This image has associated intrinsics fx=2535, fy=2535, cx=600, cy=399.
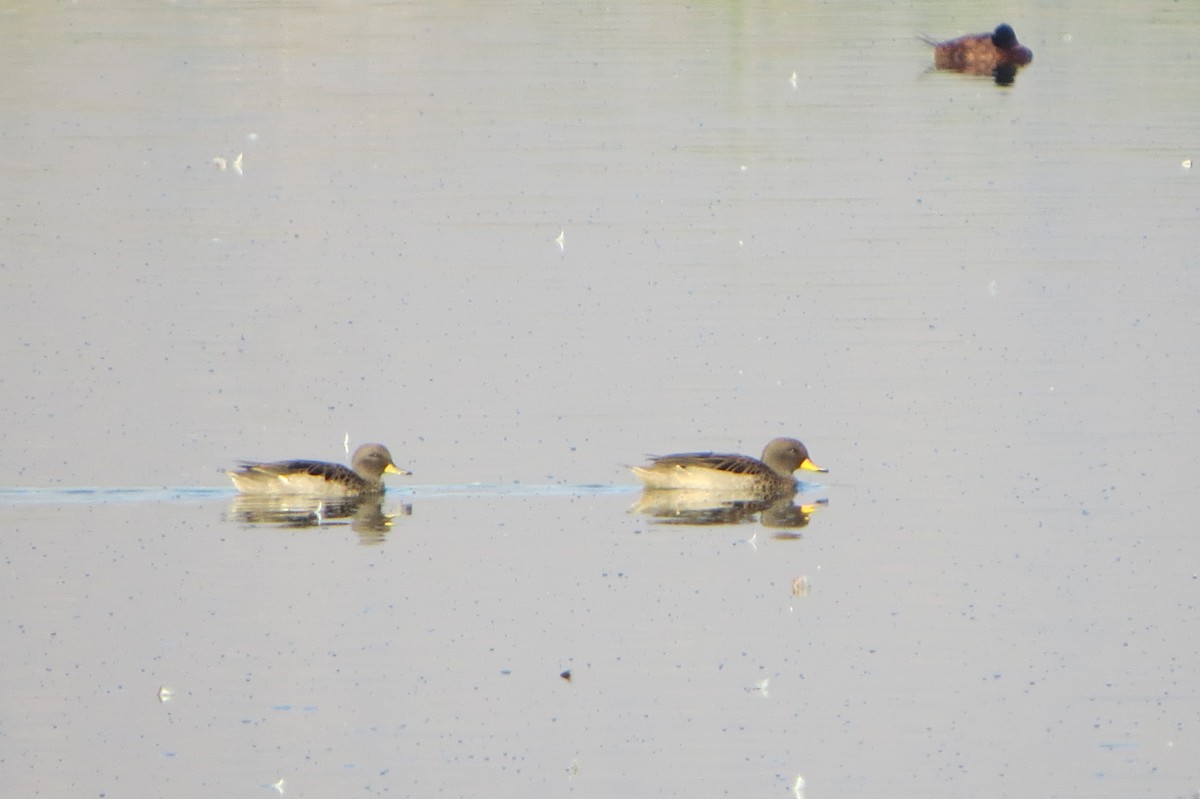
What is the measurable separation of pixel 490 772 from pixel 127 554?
11.1 ft

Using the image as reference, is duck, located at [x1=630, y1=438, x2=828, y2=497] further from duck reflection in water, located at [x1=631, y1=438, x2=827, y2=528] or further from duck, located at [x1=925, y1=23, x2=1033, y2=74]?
duck, located at [x1=925, y1=23, x2=1033, y2=74]

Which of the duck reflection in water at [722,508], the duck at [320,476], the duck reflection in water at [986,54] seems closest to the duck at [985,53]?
the duck reflection in water at [986,54]

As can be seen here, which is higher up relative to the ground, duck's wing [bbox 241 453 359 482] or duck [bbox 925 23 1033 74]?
duck [bbox 925 23 1033 74]

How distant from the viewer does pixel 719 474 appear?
1233cm

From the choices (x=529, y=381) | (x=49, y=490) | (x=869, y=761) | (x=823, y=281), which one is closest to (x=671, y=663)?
(x=869, y=761)

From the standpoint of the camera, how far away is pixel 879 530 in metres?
11.4

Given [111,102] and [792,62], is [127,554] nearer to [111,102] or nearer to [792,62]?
[111,102]

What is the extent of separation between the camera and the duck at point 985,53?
30922mm

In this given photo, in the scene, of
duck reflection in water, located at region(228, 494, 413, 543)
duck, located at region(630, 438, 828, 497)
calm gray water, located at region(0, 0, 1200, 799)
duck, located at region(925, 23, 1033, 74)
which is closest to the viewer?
calm gray water, located at region(0, 0, 1200, 799)

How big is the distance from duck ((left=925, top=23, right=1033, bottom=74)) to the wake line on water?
1970cm

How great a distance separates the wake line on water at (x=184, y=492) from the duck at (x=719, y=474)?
0.48ft

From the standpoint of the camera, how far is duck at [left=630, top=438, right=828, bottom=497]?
12.2 meters

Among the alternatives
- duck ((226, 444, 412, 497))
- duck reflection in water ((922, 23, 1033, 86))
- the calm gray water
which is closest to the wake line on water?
the calm gray water

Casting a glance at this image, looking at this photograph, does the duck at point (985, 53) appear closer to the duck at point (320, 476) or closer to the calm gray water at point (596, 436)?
the calm gray water at point (596, 436)
